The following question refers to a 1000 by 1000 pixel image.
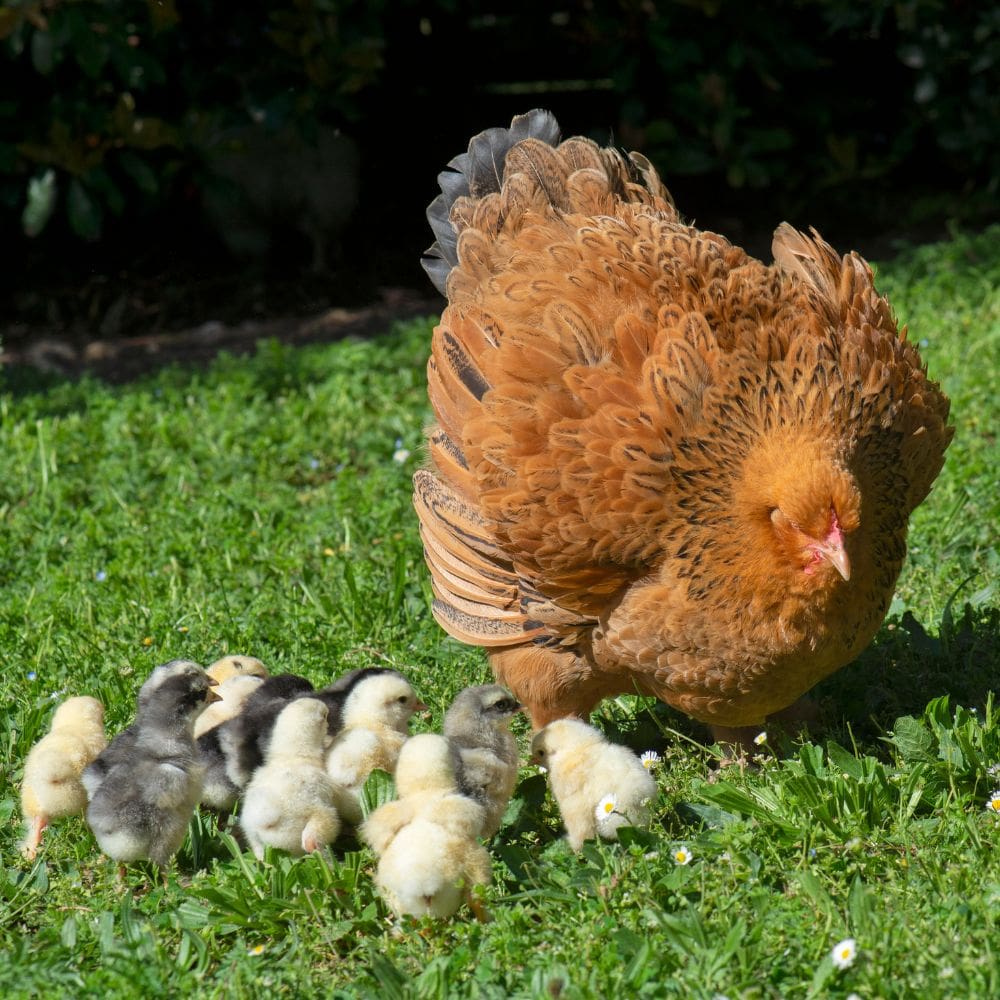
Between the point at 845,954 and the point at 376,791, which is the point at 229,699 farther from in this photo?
the point at 845,954

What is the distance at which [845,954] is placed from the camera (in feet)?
9.23

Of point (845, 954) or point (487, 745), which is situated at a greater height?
point (845, 954)

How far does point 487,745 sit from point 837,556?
1142 mm

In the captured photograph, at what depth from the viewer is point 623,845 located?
3367 mm

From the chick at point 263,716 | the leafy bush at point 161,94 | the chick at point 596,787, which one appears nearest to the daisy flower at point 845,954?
the chick at point 596,787

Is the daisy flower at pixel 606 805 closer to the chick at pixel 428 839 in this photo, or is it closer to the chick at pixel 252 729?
the chick at pixel 428 839

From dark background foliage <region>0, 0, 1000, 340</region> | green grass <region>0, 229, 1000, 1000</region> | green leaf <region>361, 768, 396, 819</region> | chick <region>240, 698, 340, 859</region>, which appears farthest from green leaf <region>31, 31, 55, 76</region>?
green leaf <region>361, 768, 396, 819</region>

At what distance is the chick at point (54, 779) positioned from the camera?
366cm

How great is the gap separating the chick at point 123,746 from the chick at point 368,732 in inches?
19.1

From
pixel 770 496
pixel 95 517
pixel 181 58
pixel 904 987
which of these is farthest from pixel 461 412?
pixel 181 58

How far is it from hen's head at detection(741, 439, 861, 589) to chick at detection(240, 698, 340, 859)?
1359 mm

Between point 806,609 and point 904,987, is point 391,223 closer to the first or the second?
point 806,609

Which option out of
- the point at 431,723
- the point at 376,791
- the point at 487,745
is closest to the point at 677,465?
the point at 487,745

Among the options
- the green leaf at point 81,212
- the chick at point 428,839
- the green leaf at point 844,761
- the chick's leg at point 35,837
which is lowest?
the chick's leg at point 35,837
